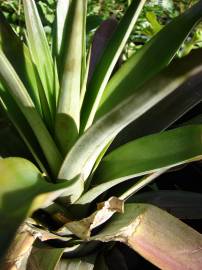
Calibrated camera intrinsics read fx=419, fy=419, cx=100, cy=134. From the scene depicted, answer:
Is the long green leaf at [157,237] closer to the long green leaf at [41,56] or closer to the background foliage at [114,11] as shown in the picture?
the long green leaf at [41,56]

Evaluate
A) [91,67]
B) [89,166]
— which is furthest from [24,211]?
[91,67]

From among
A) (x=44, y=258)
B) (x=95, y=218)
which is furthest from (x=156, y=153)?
(x=44, y=258)

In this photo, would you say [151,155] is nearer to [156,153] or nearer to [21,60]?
[156,153]

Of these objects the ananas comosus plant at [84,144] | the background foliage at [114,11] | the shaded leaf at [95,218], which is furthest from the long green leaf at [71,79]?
the background foliage at [114,11]

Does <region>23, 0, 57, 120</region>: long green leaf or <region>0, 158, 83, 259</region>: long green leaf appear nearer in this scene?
<region>0, 158, 83, 259</region>: long green leaf

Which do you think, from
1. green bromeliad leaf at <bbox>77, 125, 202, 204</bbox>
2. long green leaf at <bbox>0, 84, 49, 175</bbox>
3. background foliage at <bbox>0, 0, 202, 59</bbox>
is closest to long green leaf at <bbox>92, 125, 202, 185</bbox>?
green bromeliad leaf at <bbox>77, 125, 202, 204</bbox>

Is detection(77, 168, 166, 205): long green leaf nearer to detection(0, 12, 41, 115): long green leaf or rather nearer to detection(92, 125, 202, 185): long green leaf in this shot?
detection(92, 125, 202, 185): long green leaf

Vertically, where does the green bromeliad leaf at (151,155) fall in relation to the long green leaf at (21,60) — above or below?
below
